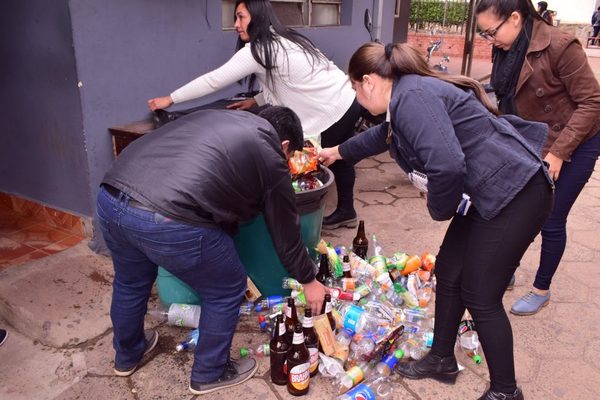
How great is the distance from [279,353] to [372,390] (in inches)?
20.0

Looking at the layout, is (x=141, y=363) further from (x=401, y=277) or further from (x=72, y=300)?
(x=401, y=277)

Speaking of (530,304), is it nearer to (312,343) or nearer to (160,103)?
(312,343)

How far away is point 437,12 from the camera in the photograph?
1838 cm

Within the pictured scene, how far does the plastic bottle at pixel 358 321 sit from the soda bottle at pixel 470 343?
480mm

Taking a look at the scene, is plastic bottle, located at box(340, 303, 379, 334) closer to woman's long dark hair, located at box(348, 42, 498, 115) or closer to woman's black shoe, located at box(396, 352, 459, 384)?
woman's black shoe, located at box(396, 352, 459, 384)

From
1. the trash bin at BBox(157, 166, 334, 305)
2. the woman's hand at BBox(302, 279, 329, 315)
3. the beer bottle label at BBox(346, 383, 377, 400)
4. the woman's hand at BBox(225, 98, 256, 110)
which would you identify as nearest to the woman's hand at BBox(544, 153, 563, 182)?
the trash bin at BBox(157, 166, 334, 305)

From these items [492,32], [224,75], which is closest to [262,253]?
[224,75]

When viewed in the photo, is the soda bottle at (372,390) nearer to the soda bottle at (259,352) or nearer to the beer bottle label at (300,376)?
the beer bottle label at (300,376)

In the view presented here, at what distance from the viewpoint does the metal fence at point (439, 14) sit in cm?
1798

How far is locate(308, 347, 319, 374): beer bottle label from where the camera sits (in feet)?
8.17

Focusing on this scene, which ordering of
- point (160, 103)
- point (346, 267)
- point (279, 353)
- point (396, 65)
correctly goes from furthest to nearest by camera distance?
point (160, 103), point (346, 267), point (279, 353), point (396, 65)

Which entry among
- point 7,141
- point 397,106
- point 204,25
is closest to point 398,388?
point 397,106

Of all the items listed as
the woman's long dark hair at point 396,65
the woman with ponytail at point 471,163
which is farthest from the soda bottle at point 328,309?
the woman's long dark hair at point 396,65

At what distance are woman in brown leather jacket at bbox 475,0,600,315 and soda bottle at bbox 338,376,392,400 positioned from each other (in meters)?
1.36
